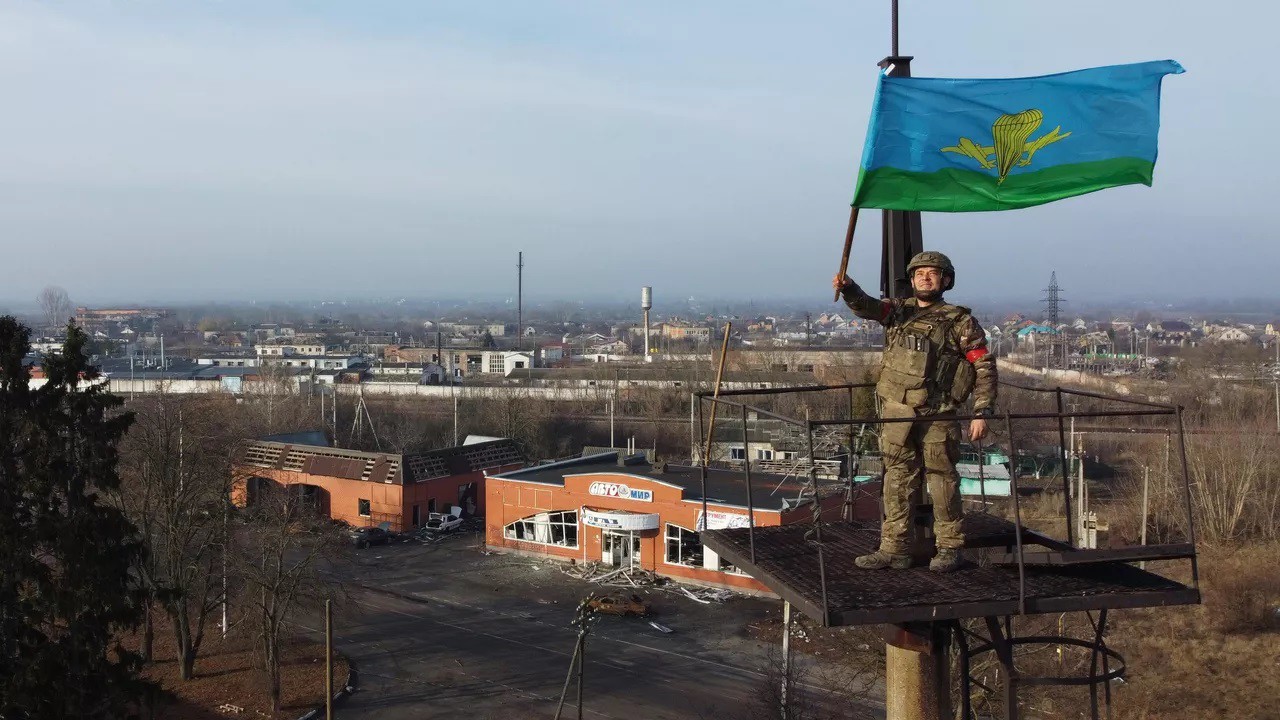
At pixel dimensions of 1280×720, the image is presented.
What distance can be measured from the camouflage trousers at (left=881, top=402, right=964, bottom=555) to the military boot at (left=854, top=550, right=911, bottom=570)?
1.2 inches

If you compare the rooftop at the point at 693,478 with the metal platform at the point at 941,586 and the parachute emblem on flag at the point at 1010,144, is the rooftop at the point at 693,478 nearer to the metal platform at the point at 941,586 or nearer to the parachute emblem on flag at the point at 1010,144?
the metal platform at the point at 941,586

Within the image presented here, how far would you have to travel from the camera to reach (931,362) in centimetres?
461

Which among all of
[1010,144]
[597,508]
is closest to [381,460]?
[597,508]

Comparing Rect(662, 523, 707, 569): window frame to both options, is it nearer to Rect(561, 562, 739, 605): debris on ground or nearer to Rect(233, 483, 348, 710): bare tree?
Rect(561, 562, 739, 605): debris on ground

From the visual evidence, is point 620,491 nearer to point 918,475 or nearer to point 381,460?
point 381,460

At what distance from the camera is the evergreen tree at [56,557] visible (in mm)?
12594

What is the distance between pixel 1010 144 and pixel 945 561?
1984 mm

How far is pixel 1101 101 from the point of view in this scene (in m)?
4.72

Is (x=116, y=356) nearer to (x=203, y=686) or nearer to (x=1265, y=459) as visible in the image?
(x=203, y=686)

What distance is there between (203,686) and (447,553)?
9.84 meters

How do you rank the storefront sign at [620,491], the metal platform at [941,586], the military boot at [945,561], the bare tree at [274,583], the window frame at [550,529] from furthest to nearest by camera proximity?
the window frame at [550,529], the storefront sign at [620,491], the bare tree at [274,583], the military boot at [945,561], the metal platform at [941,586]

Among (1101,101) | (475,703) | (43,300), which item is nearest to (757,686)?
(475,703)

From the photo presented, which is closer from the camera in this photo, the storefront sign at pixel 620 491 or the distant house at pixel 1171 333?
the storefront sign at pixel 620 491

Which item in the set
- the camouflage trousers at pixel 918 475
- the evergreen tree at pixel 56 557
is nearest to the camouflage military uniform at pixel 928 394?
the camouflage trousers at pixel 918 475
